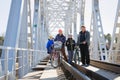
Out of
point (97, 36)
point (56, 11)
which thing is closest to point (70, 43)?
point (97, 36)

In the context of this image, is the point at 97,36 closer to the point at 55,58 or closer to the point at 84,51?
the point at 55,58

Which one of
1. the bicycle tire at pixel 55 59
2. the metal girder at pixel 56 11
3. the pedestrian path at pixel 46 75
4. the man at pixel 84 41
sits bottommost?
the pedestrian path at pixel 46 75

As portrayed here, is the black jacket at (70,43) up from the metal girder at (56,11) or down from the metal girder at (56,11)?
down

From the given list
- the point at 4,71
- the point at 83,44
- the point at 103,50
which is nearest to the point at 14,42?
the point at 4,71

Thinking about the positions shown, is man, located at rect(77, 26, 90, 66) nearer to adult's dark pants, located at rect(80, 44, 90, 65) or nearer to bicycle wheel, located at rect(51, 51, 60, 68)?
adult's dark pants, located at rect(80, 44, 90, 65)

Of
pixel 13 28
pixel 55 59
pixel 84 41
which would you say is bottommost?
pixel 55 59

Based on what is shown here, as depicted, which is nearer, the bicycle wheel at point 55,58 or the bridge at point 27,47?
the bridge at point 27,47

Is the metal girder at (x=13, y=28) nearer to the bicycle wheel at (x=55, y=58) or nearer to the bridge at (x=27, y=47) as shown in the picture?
the bridge at (x=27, y=47)

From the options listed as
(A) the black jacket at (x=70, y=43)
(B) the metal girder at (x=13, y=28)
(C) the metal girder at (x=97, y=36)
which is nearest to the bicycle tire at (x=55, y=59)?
(A) the black jacket at (x=70, y=43)

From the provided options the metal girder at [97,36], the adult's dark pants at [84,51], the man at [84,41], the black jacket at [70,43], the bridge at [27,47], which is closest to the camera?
the bridge at [27,47]

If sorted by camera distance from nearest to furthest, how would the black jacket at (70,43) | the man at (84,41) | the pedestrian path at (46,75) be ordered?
the pedestrian path at (46,75) < the man at (84,41) < the black jacket at (70,43)

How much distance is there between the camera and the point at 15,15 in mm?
8945

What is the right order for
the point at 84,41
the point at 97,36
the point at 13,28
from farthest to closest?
the point at 97,36 → the point at 84,41 → the point at 13,28

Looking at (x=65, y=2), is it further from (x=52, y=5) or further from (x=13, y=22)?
(x=13, y=22)
